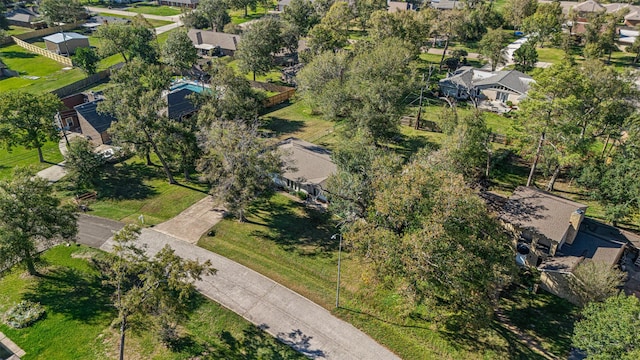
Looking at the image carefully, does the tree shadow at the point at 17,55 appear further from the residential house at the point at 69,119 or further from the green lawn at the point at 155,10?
the green lawn at the point at 155,10

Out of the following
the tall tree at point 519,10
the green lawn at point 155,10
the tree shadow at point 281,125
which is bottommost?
the tree shadow at point 281,125

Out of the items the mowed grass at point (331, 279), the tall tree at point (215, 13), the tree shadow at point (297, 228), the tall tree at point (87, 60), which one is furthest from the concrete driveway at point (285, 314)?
the tall tree at point (215, 13)

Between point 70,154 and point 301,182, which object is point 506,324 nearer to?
point 301,182

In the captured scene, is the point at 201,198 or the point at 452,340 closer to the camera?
the point at 452,340

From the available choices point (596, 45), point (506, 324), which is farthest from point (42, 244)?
point (596, 45)

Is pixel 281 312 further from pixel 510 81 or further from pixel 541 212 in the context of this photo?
pixel 510 81

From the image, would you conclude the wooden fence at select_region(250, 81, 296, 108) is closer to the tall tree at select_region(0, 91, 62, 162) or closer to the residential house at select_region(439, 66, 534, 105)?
the residential house at select_region(439, 66, 534, 105)

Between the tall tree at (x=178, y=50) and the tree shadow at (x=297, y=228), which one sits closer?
the tree shadow at (x=297, y=228)
